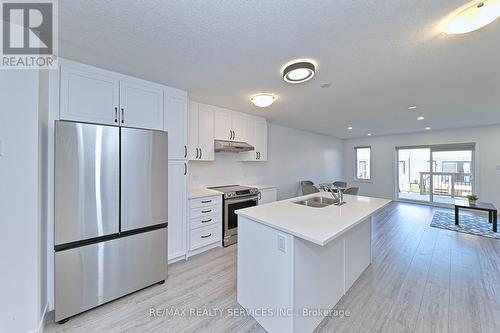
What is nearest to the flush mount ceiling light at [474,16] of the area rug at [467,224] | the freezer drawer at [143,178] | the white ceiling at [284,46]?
the white ceiling at [284,46]

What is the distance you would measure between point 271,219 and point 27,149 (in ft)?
6.50

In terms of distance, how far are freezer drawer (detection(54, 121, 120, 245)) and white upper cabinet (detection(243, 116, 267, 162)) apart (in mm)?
2619

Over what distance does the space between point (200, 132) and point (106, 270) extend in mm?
2204

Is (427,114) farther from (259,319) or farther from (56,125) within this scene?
(56,125)

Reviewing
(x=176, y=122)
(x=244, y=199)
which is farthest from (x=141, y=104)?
(x=244, y=199)

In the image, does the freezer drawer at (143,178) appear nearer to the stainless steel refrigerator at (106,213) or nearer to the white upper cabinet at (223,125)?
the stainless steel refrigerator at (106,213)

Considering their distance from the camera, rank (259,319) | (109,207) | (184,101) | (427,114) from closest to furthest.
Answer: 1. (259,319)
2. (109,207)
3. (184,101)
4. (427,114)

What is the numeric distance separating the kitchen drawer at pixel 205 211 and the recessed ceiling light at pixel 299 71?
2168 mm

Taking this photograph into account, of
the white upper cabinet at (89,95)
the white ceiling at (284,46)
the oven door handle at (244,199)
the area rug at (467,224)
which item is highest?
the white ceiling at (284,46)

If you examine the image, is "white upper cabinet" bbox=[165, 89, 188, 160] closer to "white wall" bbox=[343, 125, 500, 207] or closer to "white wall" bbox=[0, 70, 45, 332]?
"white wall" bbox=[0, 70, 45, 332]

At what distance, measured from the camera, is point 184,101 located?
281 centimetres

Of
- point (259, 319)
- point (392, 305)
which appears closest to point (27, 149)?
point (259, 319)

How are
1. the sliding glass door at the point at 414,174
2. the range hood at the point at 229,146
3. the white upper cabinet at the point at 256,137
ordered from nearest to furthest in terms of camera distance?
the range hood at the point at 229,146 < the white upper cabinet at the point at 256,137 < the sliding glass door at the point at 414,174

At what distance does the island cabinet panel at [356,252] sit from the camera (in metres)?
2.13
